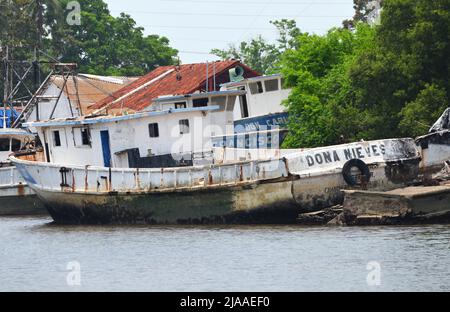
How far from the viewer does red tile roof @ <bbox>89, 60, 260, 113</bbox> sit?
51.0 m

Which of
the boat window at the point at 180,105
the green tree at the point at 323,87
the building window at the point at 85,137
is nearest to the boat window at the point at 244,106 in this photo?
the green tree at the point at 323,87

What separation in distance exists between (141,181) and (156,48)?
39.3m

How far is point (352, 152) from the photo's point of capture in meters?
31.9

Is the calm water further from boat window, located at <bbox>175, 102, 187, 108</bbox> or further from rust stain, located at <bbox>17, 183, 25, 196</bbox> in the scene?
rust stain, located at <bbox>17, 183, 25, 196</bbox>

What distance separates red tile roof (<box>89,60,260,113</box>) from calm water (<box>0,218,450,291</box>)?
18.4 m

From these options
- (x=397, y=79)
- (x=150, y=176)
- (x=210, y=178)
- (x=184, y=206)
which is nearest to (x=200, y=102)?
(x=150, y=176)

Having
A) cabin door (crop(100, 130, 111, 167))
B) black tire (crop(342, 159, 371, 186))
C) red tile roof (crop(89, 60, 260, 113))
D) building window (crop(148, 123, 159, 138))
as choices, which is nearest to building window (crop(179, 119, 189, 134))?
building window (crop(148, 123, 159, 138))

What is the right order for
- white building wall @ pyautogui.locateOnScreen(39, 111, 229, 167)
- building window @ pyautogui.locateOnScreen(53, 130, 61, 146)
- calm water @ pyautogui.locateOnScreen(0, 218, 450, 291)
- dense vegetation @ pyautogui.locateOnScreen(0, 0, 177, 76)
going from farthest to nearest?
dense vegetation @ pyautogui.locateOnScreen(0, 0, 177, 76) < building window @ pyautogui.locateOnScreen(53, 130, 61, 146) < white building wall @ pyautogui.locateOnScreen(39, 111, 229, 167) < calm water @ pyautogui.locateOnScreen(0, 218, 450, 291)

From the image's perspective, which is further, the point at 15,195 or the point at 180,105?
the point at 15,195

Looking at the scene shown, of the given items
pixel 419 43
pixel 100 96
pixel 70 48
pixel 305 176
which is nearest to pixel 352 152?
pixel 305 176

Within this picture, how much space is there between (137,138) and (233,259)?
9.84 meters

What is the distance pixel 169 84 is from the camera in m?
53.4

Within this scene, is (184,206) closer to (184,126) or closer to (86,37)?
(184,126)
